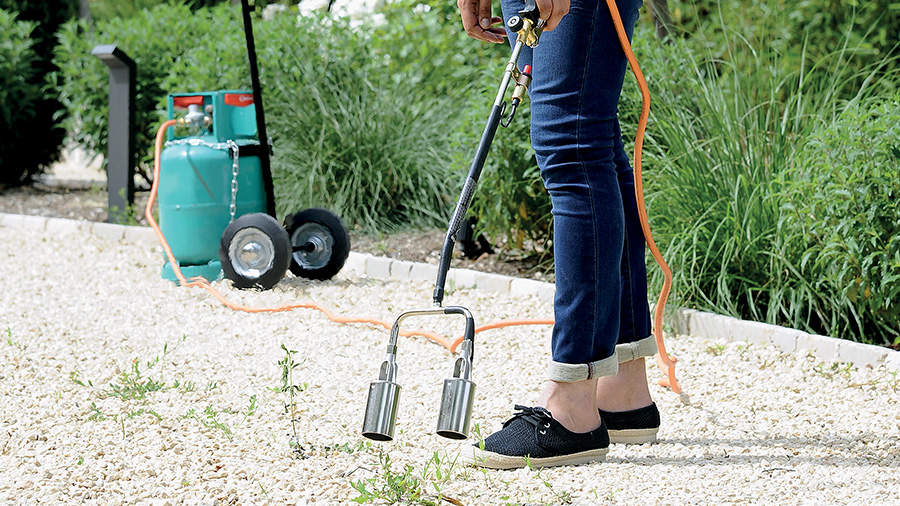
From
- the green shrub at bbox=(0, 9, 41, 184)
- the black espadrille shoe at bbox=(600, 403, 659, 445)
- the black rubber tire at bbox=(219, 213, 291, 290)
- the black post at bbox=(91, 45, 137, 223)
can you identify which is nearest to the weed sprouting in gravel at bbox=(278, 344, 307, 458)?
the black espadrille shoe at bbox=(600, 403, 659, 445)

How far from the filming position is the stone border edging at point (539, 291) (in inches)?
111

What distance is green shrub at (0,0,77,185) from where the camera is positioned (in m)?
6.70

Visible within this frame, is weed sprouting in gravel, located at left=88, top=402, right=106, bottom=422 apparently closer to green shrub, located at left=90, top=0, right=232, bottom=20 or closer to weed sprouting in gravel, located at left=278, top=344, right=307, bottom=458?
weed sprouting in gravel, located at left=278, top=344, right=307, bottom=458

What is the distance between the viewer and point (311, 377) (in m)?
2.65

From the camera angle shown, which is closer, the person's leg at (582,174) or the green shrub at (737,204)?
the person's leg at (582,174)

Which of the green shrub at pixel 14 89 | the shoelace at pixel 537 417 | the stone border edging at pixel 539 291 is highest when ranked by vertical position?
the green shrub at pixel 14 89

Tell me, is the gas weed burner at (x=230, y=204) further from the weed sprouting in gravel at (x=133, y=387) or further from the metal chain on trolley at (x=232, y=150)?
the weed sprouting in gravel at (x=133, y=387)

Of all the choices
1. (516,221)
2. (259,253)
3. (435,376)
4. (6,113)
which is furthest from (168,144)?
(6,113)

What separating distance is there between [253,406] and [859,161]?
1895 millimetres

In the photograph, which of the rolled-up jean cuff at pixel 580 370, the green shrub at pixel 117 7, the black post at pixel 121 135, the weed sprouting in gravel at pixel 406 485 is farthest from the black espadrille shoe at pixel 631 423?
the green shrub at pixel 117 7

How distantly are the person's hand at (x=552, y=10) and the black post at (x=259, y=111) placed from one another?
6.94 ft

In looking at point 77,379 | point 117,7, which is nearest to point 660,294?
point 77,379

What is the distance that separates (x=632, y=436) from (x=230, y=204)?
221 cm

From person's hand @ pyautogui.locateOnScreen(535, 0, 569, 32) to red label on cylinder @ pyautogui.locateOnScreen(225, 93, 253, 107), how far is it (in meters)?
2.42
